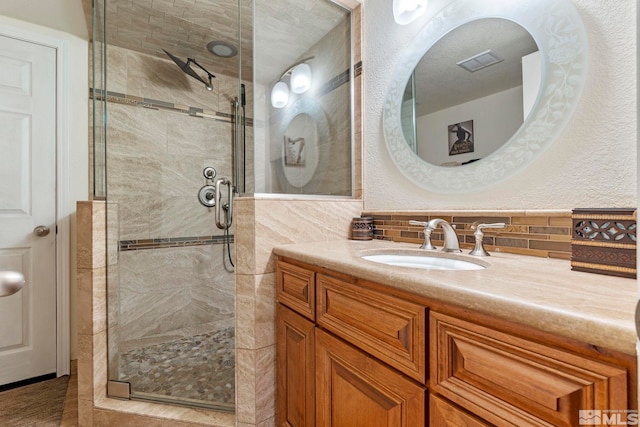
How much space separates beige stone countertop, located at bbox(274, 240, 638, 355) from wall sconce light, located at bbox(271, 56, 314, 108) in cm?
102

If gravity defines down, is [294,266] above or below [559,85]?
below

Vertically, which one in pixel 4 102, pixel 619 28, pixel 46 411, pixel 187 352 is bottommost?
pixel 46 411

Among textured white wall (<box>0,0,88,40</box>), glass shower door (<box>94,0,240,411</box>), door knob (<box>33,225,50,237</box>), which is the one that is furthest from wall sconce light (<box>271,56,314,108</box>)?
door knob (<box>33,225,50,237</box>)

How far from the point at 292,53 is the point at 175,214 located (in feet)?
4.39

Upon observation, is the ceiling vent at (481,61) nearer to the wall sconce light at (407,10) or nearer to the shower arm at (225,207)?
the wall sconce light at (407,10)

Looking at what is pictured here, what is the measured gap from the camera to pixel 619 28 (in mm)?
810

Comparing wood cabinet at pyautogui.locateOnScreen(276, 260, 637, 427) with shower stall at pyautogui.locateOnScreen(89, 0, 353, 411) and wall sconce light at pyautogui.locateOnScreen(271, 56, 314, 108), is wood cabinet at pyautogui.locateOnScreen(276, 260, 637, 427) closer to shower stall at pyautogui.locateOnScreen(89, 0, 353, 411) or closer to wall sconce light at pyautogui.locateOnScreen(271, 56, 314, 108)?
shower stall at pyautogui.locateOnScreen(89, 0, 353, 411)

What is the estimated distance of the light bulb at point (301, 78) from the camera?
63.4 inches

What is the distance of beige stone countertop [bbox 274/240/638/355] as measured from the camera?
40 cm

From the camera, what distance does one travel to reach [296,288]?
108 cm

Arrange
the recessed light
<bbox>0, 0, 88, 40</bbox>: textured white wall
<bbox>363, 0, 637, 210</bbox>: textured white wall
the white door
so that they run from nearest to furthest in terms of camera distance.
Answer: <bbox>363, 0, 637, 210</bbox>: textured white wall
<bbox>0, 0, 88, 40</bbox>: textured white wall
the white door
the recessed light

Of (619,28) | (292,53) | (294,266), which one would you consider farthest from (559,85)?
(292,53)

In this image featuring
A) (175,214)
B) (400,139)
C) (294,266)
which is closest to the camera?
(294,266)

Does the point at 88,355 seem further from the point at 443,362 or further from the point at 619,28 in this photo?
the point at 619,28
